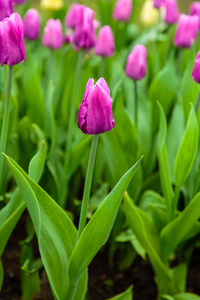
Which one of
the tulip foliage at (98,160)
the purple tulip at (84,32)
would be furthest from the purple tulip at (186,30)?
the purple tulip at (84,32)

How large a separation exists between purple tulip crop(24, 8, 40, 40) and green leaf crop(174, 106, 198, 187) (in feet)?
2.75

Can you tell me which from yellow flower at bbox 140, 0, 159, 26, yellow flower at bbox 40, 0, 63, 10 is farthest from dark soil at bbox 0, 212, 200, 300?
yellow flower at bbox 140, 0, 159, 26

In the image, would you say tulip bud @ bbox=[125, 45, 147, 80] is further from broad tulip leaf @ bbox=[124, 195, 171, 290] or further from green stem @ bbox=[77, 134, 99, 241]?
green stem @ bbox=[77, 134, 99, 241]

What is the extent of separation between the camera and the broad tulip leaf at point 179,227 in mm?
1286

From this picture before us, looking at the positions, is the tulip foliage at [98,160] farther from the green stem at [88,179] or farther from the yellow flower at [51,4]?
the yellow flower at [51,4]

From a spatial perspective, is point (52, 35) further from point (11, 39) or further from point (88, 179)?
point (88, 179)

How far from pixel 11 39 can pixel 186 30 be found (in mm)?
876

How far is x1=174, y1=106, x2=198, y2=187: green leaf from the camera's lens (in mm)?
1335

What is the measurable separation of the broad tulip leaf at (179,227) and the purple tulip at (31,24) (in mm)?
945

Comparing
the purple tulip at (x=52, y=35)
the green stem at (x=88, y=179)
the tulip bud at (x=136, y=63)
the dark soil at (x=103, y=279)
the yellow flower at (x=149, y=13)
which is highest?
the yellow flower at (x=149, y=13)

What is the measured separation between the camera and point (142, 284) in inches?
68.1

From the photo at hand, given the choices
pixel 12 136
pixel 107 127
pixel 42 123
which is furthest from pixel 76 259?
pixel 42 123

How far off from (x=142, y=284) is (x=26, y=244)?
1.61ft

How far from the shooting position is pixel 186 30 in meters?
1.79
